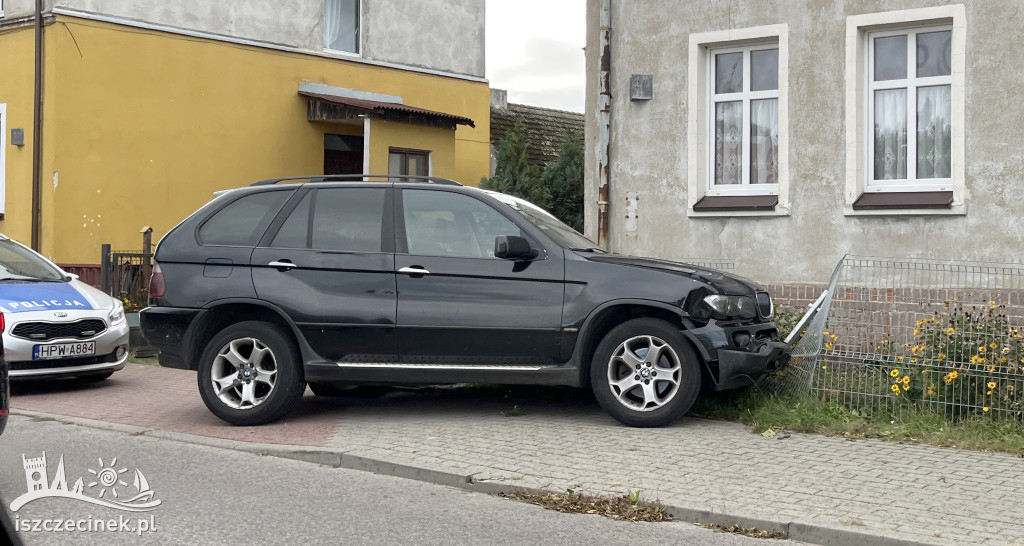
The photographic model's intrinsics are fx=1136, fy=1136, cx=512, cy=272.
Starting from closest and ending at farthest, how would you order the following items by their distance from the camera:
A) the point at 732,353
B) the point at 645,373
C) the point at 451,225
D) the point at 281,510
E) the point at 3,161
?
the point at 281,510, the point at 732,353, the point at 645,373, the point at 451,225, the point at 3,161

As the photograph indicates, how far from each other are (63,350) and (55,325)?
0.25 metres

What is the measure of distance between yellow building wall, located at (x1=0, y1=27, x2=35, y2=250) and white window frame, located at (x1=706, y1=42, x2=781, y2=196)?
11768 millimetres

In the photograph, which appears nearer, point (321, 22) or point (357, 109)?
point (357, 109)

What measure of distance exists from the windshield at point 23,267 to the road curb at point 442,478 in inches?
81.5

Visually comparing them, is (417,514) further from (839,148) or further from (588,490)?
(839,148)

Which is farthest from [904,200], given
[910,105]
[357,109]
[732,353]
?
[357,109]

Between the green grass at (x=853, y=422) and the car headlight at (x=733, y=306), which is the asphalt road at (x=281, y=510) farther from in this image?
the green grass at (x=853, y=422)

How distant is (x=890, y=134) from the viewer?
37.6ft

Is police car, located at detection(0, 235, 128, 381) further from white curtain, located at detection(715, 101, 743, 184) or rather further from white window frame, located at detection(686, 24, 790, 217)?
white curtain, located at detection(715, 101, 743, 184)

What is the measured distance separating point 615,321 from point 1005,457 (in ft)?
9.26

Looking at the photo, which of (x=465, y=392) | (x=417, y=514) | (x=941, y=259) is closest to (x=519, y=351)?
(x=465, y=392)

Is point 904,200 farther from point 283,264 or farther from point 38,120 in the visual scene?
point 38,120

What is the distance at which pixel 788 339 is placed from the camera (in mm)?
9461

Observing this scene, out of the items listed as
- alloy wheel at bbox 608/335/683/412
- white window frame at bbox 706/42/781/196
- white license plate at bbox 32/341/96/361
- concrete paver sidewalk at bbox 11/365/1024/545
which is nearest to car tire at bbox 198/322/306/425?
concrete paver sidewalk at bbox 11/365/1024/545
